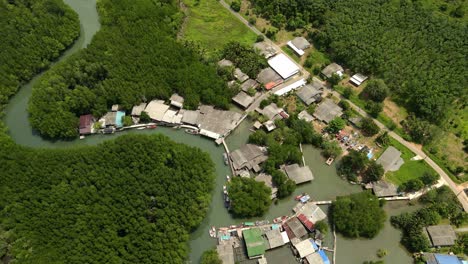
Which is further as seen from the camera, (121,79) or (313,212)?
(121,79)

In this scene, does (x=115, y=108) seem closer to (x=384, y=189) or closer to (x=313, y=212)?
(x=313, y=212)

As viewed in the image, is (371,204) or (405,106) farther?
(405,106)

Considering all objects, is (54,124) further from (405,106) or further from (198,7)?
(405,106)

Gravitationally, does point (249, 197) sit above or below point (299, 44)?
below

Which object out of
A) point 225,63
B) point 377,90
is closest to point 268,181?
point 225,63

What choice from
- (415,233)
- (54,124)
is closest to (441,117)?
(415,233)

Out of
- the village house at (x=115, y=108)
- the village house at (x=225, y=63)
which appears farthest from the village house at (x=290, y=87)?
the village house at (x=115, y=108)
